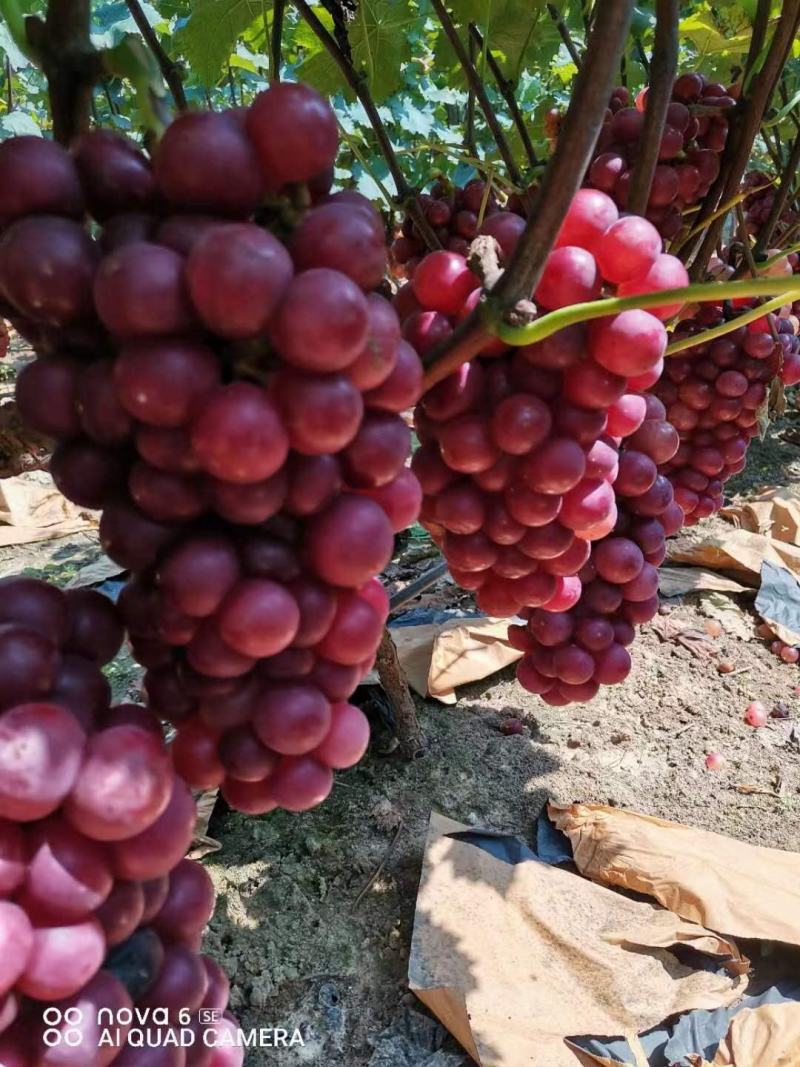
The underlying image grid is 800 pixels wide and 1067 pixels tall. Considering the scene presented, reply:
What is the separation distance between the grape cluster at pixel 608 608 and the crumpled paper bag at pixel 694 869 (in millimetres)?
1001

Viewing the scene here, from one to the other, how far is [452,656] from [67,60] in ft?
6.98

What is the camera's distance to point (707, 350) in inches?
58.7

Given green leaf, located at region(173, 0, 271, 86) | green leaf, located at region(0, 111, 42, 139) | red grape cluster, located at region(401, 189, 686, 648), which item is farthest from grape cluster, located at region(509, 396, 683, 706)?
green leaf, located at region(0, 111, 42, 139)

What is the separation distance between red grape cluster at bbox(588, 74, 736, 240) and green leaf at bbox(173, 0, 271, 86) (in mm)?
841

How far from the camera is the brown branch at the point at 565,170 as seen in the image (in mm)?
551

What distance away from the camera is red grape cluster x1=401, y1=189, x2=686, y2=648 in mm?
673

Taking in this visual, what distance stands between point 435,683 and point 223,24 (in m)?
1.76

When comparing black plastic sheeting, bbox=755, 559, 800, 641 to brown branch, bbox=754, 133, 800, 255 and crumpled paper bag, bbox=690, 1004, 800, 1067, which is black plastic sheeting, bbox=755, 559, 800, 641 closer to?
crumpled paper bag, bbox=690, 1004, 800, 1067

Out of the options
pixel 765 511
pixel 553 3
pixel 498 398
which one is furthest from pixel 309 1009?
pixel 765 511

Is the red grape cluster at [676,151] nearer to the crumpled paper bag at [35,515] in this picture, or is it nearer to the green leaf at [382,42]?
the green leaf at [382,42]

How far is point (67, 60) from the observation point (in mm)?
556

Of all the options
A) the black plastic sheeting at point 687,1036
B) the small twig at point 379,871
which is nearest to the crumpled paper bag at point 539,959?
the black plastic sheeting at point 687,1036

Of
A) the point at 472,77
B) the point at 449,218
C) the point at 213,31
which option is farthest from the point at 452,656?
the point at 213,31

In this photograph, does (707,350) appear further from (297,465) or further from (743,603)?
(743,603)
